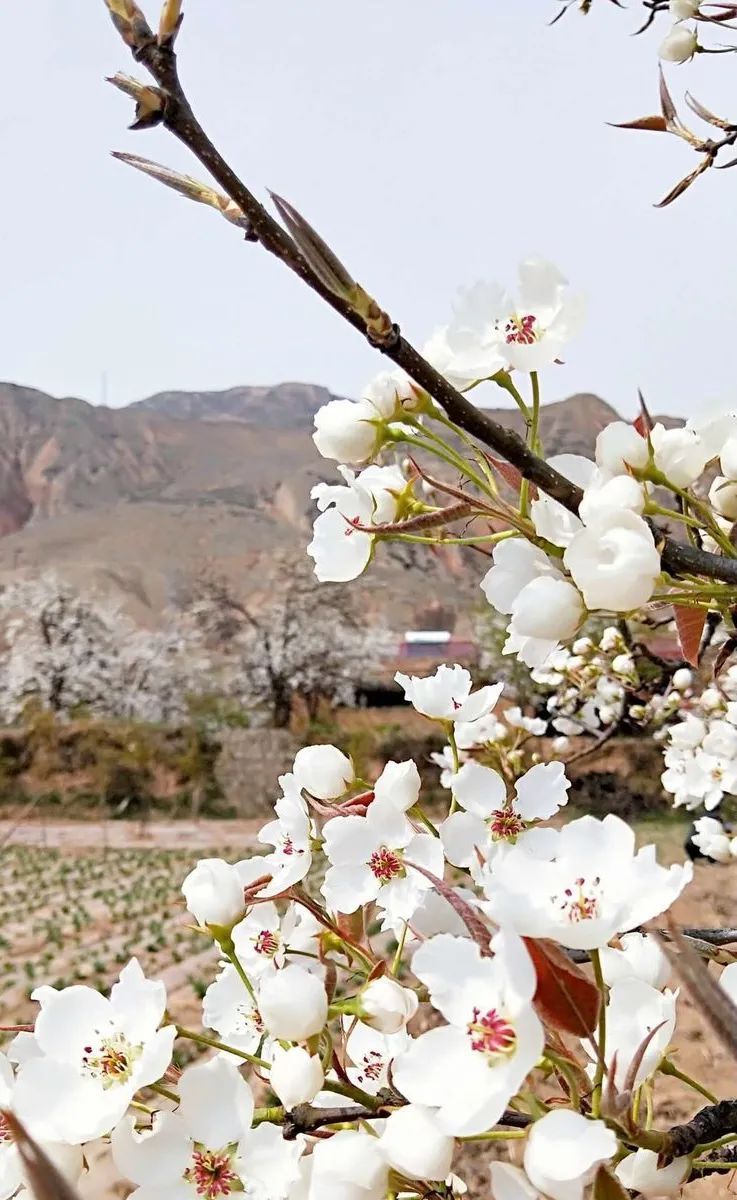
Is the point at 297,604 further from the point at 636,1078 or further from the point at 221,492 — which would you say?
the point at 221,492

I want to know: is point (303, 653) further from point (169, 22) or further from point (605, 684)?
point (169, 22)

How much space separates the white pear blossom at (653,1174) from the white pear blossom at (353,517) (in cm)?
25

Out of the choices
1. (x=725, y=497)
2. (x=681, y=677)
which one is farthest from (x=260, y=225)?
(x=681, y=677)

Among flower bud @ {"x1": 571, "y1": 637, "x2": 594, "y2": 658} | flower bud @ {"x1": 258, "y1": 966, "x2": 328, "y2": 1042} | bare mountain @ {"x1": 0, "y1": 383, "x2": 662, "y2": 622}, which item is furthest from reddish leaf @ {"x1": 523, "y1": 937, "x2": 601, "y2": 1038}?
bare mountain @ {"x1": 0, "y1": 383, "x2": 662, "y2": 622}

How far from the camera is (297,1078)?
13.9 inches

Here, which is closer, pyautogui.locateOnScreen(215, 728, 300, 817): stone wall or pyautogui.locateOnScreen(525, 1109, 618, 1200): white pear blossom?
pyautogui.locateOnScreen(525, 1109, 618, 1200): white pear blossom

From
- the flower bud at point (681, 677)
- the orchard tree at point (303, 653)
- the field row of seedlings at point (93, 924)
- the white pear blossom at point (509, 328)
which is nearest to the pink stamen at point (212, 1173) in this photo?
the white pear blossom at point (509, 328)

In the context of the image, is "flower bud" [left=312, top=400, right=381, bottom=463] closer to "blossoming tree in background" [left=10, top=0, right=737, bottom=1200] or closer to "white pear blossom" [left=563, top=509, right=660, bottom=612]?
"blossoming tree in background" [left=10, top=0, right=737, bottom=1200]

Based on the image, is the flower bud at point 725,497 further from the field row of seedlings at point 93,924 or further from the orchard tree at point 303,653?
the orchard tree at point 303,653

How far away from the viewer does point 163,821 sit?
1023 cm

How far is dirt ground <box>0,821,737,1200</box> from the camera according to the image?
2.06 meters

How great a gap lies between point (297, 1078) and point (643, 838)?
23.1ft

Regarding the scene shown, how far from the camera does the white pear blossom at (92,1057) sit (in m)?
0.33

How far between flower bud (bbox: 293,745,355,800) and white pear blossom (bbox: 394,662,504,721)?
0.06 m
